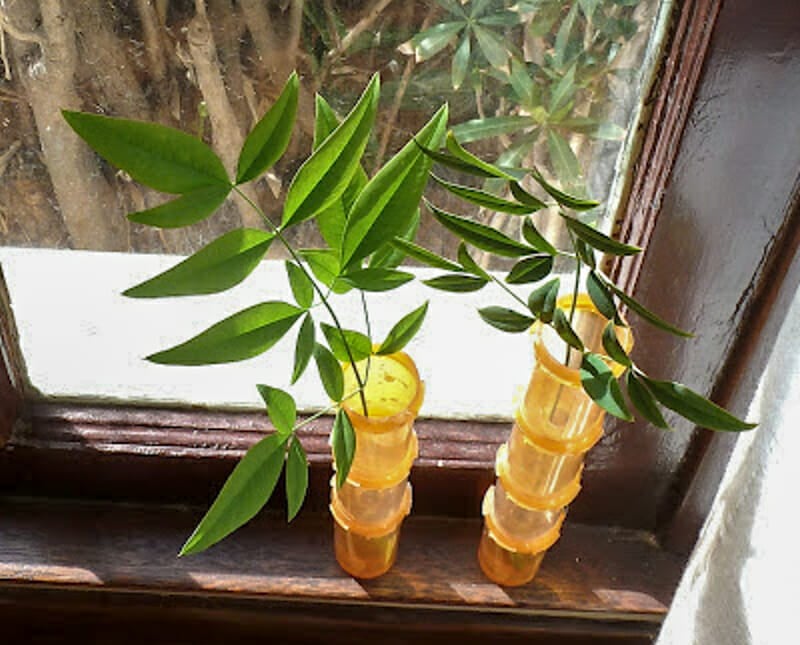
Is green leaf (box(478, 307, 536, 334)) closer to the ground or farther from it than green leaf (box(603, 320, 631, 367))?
closer to the ground

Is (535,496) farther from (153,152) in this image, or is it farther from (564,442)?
(153,152)

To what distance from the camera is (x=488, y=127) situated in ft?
2.18

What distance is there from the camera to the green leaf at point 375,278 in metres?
0.54

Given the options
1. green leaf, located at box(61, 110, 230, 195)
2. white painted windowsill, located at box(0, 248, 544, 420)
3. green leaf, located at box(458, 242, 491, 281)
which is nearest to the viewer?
green leaf, located at box(61, 110, 230, 195)

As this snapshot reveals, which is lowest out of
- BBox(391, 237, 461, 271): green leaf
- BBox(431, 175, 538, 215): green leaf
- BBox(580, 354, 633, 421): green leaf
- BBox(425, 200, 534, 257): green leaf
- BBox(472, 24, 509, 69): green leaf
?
BBox(580, 354, 633, 421): green leaf

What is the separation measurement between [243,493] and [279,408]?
5 centimetres

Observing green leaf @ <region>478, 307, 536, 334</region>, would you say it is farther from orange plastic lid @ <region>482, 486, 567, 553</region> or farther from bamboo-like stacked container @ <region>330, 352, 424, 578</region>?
orange plastic lid @ <region>482, 486, 567, 553</region>

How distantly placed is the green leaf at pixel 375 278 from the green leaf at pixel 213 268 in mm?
47

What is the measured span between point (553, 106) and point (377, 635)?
45 cm

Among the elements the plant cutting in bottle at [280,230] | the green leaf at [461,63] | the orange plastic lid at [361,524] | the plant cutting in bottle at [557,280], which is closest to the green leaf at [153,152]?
the plant cutting in bottle at [280,230]

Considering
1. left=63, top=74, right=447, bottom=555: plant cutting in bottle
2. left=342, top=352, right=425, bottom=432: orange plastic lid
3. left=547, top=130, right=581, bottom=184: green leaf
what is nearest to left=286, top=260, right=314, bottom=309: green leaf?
left=63, top=74, right=447, bottom=555: plant cutting in bottle

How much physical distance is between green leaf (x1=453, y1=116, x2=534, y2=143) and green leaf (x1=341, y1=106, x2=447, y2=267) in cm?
14

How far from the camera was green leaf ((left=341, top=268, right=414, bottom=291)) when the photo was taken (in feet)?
1.76

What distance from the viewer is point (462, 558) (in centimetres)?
84
